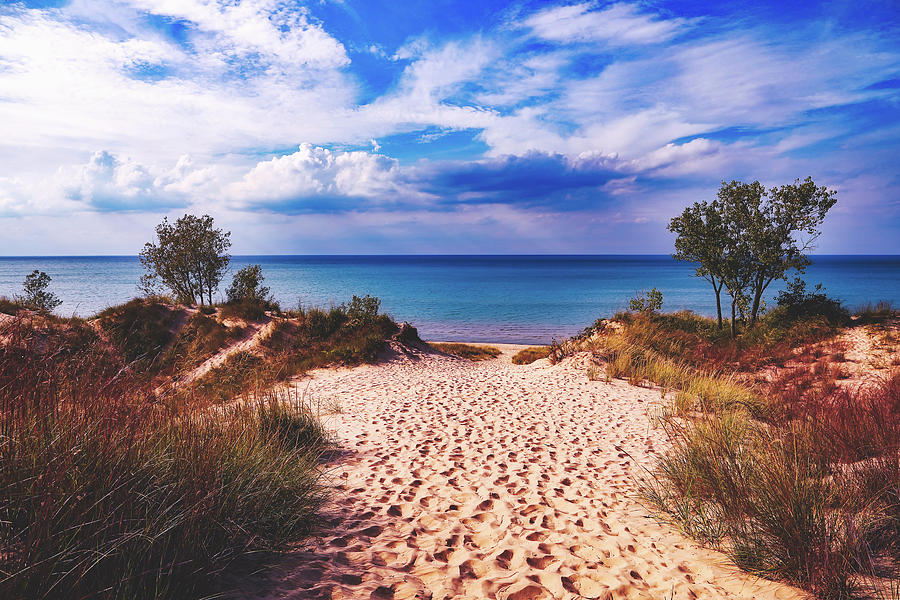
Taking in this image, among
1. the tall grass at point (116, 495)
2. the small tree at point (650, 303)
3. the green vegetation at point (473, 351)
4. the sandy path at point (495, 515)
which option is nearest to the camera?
the tall grass at point (116, 495)

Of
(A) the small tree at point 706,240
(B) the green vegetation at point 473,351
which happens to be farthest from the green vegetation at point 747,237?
(B) the green vegetation at point 473,351

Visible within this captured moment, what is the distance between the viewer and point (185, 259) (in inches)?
977

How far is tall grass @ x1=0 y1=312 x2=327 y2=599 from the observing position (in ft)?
8.06

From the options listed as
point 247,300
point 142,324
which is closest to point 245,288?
point 247,300

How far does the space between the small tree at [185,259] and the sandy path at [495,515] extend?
18668 millimetres

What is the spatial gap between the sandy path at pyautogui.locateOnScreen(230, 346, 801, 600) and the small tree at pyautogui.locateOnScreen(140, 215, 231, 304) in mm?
18668

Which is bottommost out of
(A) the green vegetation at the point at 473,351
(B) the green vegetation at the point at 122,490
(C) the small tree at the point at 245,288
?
(A) the green vegetation at the point at 473,351

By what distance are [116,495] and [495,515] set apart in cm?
406

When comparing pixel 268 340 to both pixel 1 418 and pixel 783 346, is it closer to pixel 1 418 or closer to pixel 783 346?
pixel 1 418

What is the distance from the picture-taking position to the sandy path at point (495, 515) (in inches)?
149

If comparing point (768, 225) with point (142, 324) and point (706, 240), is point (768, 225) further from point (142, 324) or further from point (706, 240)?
point (142, 324)

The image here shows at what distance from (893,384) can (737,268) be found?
553 inches

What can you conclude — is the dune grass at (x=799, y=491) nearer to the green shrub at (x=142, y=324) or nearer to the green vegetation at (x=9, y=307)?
the green shrub at (x=142, y=324)

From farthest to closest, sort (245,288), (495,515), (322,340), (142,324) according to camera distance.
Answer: (245,288) → (142,324) → (322,340) → (495,515)
